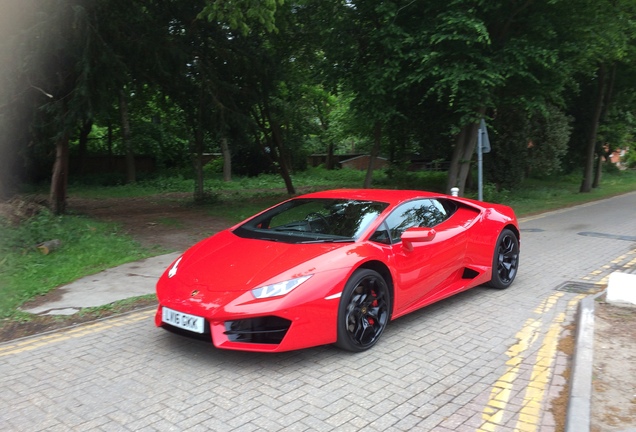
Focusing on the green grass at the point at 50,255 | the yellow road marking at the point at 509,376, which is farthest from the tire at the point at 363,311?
the green grass at the point at 50,255

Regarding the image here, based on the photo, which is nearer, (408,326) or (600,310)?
(408,326)

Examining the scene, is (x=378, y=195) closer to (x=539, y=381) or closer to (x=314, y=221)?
(x=314, y=221)

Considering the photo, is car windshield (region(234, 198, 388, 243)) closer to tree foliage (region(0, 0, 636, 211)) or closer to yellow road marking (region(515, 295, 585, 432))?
yellow road marking (region(515, 295, 585, 432))

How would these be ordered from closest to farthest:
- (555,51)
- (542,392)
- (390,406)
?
(390,406) < (542,392) < (555,51)

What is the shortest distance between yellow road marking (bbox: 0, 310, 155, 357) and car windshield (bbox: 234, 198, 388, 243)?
147cm

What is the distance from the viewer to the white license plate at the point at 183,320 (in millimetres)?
3953

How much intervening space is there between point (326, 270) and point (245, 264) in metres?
0.74

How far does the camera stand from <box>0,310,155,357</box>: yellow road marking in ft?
15.2

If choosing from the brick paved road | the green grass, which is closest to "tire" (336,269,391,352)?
the brick paved road

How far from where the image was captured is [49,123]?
424 inches

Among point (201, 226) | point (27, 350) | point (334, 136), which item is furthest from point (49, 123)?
point (334, 136)

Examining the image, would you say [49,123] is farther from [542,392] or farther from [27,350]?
[542,392]

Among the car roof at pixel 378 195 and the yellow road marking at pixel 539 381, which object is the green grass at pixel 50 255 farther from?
the yellow road marking at pixel 539 381

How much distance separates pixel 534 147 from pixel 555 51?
9.17 m
